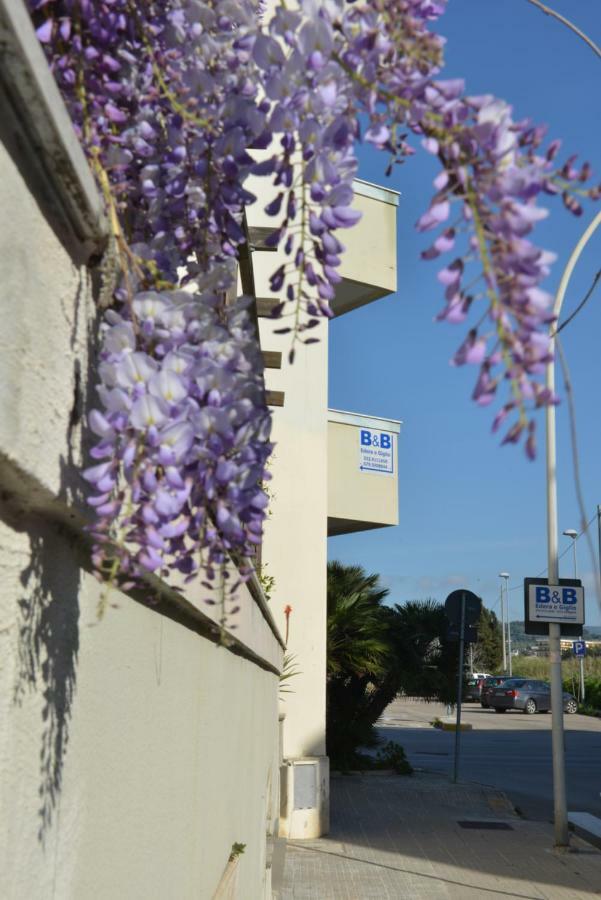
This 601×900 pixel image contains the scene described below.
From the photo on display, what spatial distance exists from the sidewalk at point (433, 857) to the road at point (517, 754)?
4.75 feet

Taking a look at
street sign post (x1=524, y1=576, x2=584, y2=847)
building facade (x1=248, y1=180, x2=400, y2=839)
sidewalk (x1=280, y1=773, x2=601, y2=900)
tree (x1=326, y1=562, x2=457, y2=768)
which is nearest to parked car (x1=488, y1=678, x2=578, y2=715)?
tree (x1=326, y1=562, x2=457, y2=768)

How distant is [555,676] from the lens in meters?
11.2

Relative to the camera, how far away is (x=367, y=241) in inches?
522

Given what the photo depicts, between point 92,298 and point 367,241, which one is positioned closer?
point 92,298

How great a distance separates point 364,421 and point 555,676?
4.39m

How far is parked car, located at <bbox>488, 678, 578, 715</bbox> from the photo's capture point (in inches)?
1702

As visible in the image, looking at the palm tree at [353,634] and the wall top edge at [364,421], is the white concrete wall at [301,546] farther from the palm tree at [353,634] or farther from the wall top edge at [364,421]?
the palm tree at [353,634]

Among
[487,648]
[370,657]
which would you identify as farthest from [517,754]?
[487,648]

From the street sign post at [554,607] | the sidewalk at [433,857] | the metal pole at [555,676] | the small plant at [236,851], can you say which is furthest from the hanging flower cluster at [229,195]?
the street sign post at [554,607]

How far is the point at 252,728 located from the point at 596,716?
131 feet

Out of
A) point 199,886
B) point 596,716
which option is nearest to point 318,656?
point 199,886

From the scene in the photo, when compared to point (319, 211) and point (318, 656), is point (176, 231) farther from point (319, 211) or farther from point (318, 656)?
point (318, 656)

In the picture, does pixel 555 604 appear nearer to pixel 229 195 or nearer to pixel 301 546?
pixel 301 546

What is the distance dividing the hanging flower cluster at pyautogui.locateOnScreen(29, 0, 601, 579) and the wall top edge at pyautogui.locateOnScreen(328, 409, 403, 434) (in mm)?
12306
